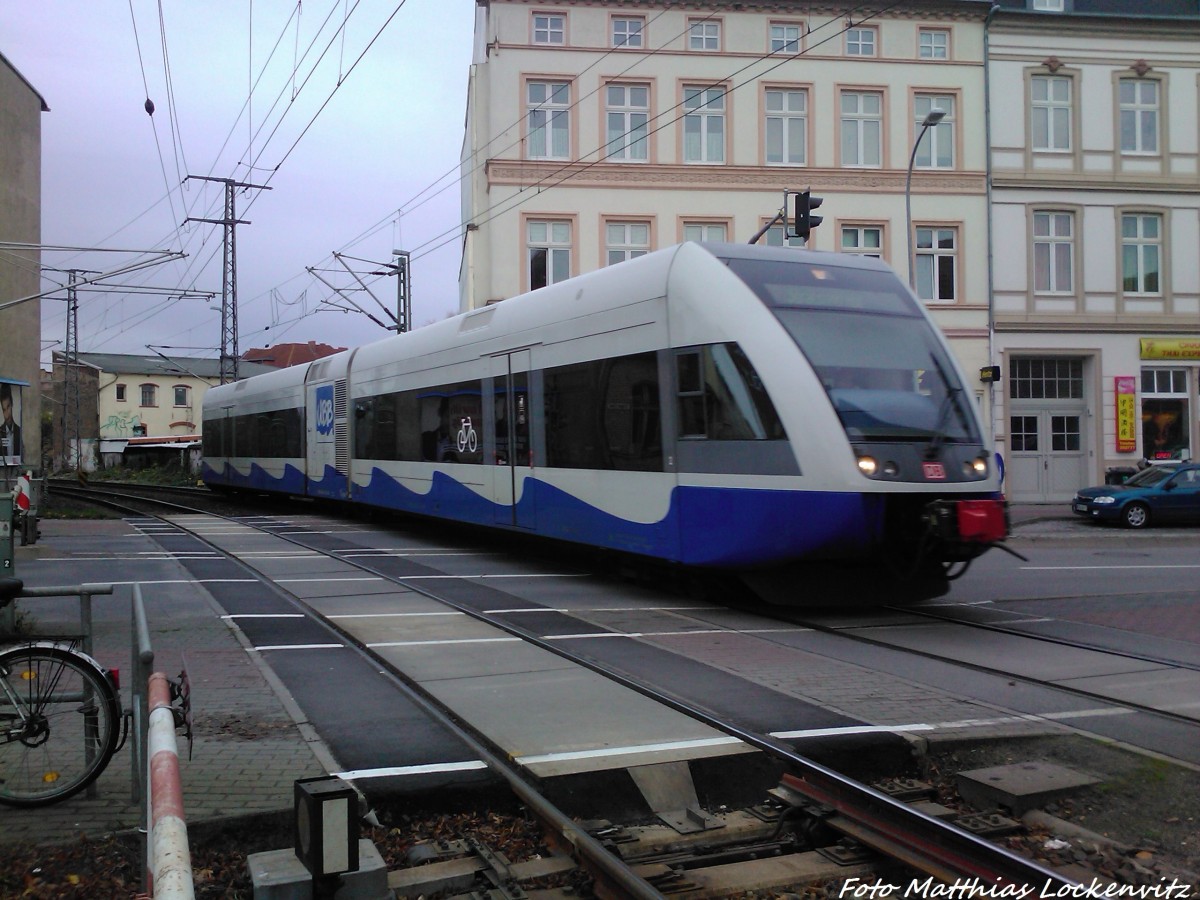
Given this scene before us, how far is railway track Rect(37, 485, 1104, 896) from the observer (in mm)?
4176

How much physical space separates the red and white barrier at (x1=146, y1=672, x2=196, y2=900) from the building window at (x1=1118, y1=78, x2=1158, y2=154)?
33454 mm

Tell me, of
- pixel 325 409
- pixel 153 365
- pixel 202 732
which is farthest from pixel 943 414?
pixel 153 365

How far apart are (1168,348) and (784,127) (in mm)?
11993

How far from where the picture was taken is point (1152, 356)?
102 feet

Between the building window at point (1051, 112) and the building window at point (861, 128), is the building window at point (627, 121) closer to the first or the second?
the building window at point (861, 128)

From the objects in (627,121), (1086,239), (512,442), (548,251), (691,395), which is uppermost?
(627,121)

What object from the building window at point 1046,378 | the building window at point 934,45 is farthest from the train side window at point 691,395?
the building window at point 934,45

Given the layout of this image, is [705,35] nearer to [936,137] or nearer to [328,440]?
[936,137]

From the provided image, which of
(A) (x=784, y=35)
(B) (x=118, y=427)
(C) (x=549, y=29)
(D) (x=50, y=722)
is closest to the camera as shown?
(D) (x=50, y=722)

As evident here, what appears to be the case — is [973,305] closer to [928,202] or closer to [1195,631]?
[928,202]

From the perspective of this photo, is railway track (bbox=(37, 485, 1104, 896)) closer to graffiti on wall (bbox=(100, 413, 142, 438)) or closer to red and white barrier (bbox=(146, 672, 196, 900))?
red and white barrier (bbox=(146, 672, 196, 900))

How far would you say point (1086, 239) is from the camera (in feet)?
102

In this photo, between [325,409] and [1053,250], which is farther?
[1053,250]

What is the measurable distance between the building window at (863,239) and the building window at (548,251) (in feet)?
24.5
